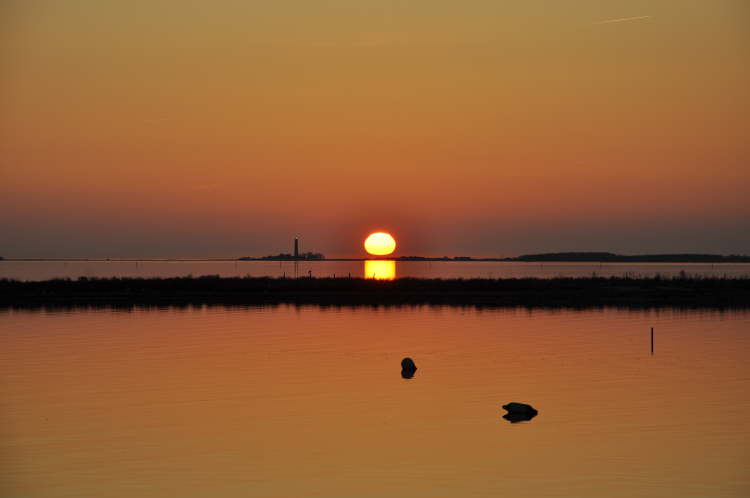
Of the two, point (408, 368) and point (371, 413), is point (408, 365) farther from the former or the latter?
point (371, 413)

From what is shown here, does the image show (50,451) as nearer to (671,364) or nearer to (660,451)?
(660,451)

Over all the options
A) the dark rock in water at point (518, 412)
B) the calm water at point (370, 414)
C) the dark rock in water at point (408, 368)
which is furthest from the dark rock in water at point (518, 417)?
the dark rock in water at point (408, 368)

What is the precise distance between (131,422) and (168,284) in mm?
74187

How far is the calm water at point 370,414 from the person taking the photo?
2408cm

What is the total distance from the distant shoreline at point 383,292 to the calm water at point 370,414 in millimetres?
28578

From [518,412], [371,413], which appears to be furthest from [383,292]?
[518,412]

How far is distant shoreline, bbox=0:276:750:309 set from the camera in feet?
290

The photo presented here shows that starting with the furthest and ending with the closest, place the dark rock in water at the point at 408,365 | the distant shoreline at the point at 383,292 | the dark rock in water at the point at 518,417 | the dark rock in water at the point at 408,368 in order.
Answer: the distant shoreline at the point at 383,292 < the dark rock in water at the point at 408,365 < the dark rock in water at the point at 408,368 < the dark rock in water at the point at 518,417

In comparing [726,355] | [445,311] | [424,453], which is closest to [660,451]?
[424,453]

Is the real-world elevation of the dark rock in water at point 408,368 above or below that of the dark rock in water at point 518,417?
above

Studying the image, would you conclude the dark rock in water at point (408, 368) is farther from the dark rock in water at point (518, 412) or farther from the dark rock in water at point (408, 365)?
the dark rock in water at point (518, 412)

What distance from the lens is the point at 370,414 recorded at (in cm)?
3266

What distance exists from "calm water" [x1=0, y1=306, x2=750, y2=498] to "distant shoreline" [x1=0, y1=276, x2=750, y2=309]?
1125 inches

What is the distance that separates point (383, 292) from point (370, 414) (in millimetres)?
68174
